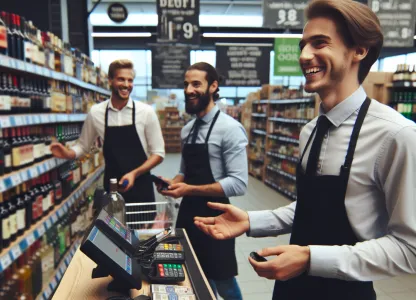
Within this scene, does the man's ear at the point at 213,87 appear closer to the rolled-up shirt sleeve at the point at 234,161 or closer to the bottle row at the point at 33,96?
the rolled-up shirt sleeve at the point at 234,161

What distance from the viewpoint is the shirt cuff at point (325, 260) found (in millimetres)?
995

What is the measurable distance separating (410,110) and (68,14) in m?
6.03

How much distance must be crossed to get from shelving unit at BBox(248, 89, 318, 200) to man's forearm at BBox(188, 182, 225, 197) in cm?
449

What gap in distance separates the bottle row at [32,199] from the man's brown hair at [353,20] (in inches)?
83.5

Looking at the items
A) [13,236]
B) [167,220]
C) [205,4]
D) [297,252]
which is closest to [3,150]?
[13,236]

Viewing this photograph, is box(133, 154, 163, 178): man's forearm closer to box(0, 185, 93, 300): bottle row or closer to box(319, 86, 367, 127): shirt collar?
box(0, 185, 93, 300): bottle row

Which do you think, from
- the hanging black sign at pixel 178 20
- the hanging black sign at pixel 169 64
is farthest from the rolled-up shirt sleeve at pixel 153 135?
the hanging black sign at pixel 169 64

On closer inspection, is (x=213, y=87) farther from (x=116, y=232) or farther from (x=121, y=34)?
(x=121, y=34)

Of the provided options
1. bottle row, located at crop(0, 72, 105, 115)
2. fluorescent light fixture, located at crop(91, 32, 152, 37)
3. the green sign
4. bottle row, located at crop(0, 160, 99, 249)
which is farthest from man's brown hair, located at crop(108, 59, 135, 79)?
fluorescent light fixture, located at crop(91, 32, 152, 37)

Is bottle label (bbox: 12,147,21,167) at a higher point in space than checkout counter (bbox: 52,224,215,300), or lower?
higher

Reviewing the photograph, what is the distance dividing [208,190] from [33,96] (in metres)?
1.61

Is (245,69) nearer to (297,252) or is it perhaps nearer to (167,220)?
(167,220)

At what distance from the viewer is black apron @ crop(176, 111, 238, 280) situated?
Result: 2.13 meters

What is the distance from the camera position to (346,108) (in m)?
1.15
